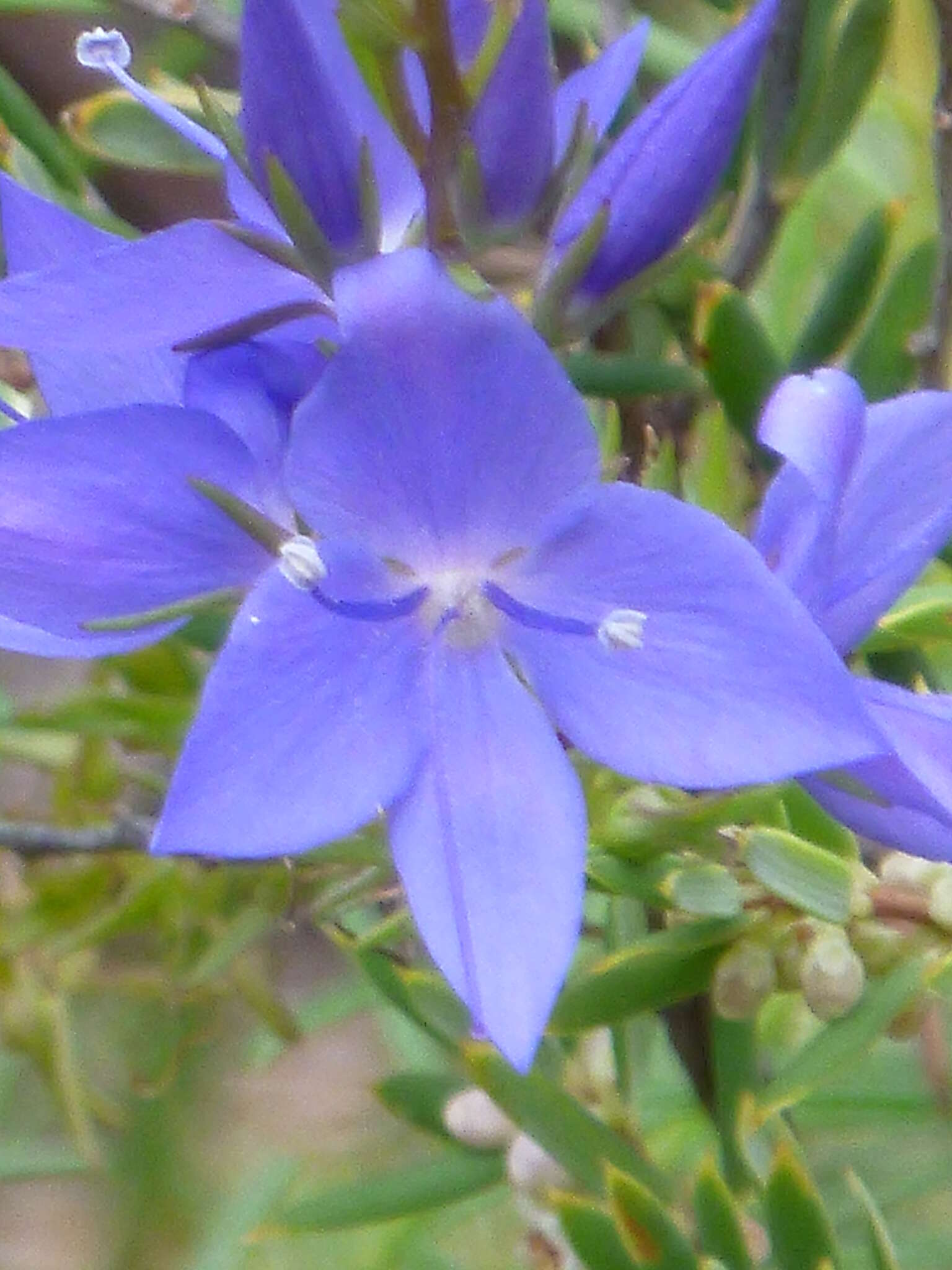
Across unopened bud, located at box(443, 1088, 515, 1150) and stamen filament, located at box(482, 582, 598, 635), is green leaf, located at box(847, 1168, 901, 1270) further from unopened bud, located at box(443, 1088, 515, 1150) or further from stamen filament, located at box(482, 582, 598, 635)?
stamen filament, located at box(482, 582, 598, 635)

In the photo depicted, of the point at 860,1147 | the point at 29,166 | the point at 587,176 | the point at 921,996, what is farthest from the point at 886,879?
the point at 860,1147

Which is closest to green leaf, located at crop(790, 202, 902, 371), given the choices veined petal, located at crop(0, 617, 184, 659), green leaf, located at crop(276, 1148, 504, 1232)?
veined petal, located at crop(0, 617, 184, 659)

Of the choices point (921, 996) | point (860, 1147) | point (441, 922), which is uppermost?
point (441, 922)

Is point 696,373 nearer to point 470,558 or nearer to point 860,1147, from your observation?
point 470,558

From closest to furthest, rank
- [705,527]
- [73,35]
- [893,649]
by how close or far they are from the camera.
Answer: [705,527] < [893,649] < [73,35]

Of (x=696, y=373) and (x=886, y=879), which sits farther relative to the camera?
(x=696, y=373)

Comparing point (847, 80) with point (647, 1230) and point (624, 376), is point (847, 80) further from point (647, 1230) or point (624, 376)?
point (647, 1230)

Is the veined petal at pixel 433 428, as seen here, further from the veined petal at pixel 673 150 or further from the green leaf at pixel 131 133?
the green leaf at pixel 131 133
